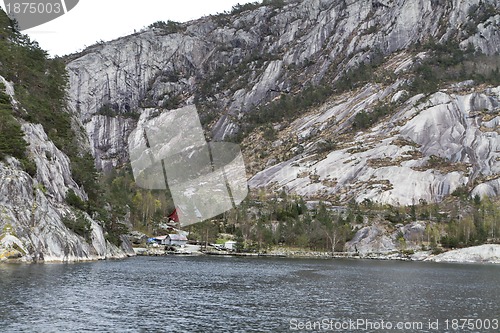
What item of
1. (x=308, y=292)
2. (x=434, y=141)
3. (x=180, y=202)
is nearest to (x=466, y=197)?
(x=434, y=141)

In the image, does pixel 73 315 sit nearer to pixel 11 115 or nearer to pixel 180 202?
pixel 11 115

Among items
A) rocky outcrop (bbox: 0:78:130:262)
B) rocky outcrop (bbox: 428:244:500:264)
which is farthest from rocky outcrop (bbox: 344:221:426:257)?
rocky outcrop (bbox: 0:78:130:262)

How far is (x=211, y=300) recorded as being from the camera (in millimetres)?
47344

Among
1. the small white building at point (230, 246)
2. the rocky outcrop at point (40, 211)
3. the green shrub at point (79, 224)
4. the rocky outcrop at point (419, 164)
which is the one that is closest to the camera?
the rocky outcrop at point (40, 211)

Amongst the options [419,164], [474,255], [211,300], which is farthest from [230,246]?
[211,300]

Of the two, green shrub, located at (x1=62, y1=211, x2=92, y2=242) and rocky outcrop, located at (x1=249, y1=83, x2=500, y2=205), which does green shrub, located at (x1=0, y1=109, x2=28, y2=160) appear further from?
rocky outcrop, located at (x1=249, y1=83, x2=500, y2=205)

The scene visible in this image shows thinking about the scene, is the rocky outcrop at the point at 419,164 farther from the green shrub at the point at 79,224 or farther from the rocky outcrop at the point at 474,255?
the green shrub at the point at 79,224


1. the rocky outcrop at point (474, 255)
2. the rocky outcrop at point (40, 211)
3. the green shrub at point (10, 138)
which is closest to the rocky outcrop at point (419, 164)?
the rocky outcrop at point (474, 255)

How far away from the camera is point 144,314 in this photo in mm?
38656

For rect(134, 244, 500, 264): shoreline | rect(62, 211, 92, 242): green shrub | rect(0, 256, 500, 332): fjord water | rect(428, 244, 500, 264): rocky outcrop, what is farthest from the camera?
rect(428, 244, 500, 264): rocky outcrop

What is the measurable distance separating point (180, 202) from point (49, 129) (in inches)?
3235

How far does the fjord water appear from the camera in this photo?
35625 mm

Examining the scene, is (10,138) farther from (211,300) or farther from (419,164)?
(419,164)

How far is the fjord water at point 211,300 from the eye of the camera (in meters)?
35.6
